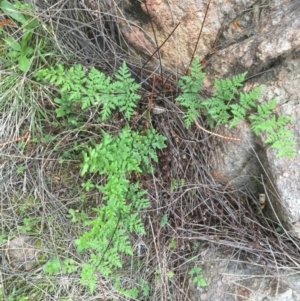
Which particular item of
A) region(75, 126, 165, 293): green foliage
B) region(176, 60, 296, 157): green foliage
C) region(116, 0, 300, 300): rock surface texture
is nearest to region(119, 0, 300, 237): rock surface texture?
region(116, 0, 300, 300): rock surface texture

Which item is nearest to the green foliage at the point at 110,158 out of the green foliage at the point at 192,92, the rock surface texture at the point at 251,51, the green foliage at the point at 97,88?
the green foliage at the point at 97,88

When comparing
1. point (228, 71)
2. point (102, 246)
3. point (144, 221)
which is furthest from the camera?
point (144, 221)

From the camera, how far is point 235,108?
6.73ft

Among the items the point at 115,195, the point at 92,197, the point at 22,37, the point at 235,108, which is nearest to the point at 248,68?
the point at 235,108

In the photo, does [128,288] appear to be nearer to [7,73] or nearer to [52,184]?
[52,184]

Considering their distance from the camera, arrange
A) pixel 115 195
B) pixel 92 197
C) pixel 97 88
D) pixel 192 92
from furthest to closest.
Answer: pixel 92 197 < pixel 192 92 < pixel 97 88 < pixel 115 195

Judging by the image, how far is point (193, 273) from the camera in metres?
2.42

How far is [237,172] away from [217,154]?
0.58 ft

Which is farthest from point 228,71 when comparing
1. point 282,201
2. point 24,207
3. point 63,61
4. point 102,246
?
point 24,207

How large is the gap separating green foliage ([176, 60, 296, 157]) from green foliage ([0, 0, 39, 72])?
92 centimetres

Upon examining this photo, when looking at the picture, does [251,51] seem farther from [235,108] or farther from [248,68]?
[235,108]

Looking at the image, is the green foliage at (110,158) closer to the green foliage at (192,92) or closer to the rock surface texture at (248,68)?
the green foliage at (192,92)

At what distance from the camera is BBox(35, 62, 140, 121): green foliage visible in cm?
201

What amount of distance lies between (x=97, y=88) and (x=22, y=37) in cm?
59
